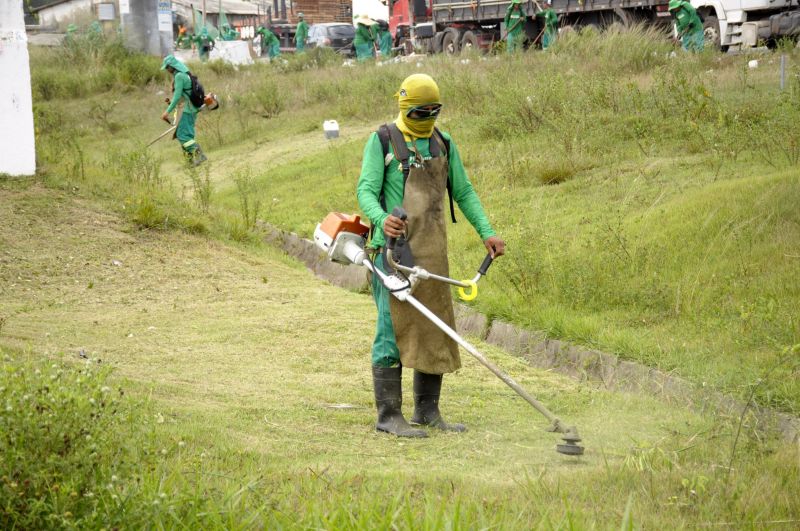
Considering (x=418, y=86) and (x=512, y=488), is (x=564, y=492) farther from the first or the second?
(x=418, y=86)

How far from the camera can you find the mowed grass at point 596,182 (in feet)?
23.8

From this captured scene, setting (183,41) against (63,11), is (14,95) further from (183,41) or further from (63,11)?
(63,11)

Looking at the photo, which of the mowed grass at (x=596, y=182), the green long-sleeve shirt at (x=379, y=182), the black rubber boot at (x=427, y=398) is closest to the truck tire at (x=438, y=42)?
the mowed grass at (x=596, y=182)

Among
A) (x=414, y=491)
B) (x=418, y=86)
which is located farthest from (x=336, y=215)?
(x=414, y=491)

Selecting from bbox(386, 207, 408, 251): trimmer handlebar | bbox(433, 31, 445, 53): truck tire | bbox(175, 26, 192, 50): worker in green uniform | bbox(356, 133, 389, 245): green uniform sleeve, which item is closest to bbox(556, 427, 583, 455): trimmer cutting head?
bbox(386, 207, 408, 251): trimmer handlebar

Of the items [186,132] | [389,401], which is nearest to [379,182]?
[389,401]

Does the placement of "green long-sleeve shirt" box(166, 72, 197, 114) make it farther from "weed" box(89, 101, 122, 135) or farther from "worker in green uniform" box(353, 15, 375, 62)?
"worker in green uniform" box(353, 15, 375, 62)

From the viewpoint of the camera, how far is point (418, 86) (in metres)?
5.72

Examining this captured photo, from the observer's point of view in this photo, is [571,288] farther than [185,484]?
Yes

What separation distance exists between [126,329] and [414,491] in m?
4.27

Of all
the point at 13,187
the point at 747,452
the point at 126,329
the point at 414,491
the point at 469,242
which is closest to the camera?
the point at 414,491

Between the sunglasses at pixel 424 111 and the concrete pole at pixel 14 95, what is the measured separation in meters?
7.39

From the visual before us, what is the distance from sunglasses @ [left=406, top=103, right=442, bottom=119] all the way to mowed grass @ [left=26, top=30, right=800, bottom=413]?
210cm

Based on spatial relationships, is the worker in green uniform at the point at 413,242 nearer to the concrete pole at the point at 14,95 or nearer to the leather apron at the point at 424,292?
the leather apron at the point at 424,292
